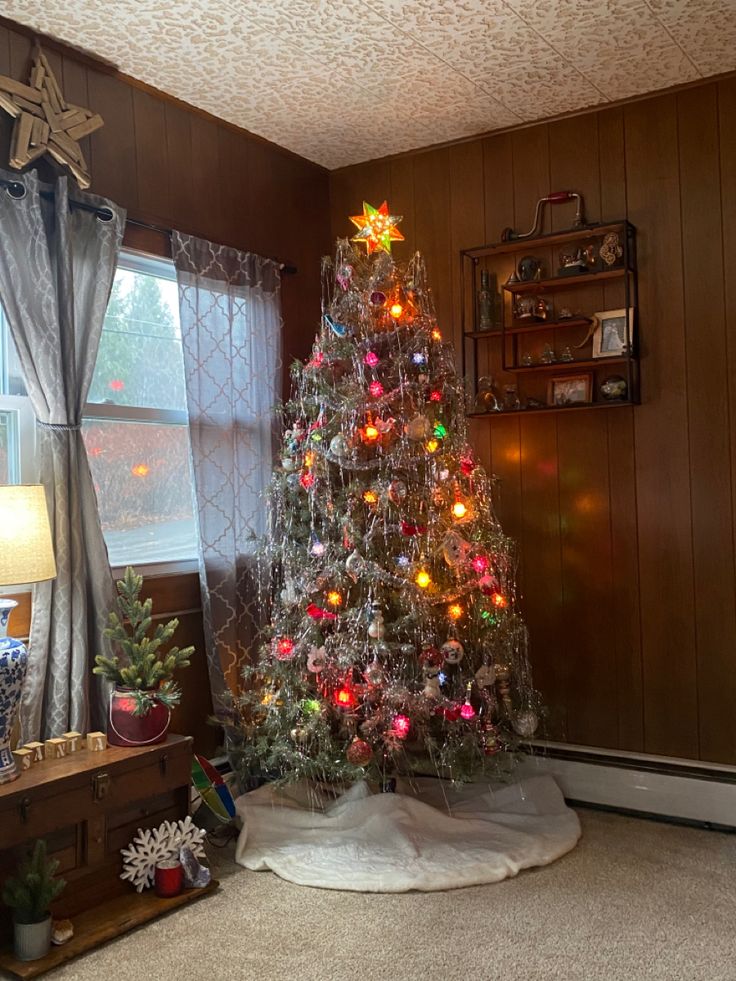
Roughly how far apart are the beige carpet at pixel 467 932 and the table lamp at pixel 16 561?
0.69 metres

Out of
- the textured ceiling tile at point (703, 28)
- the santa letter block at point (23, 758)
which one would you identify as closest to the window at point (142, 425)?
the santa letter block at point (23, 758)

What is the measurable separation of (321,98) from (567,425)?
1665 mm

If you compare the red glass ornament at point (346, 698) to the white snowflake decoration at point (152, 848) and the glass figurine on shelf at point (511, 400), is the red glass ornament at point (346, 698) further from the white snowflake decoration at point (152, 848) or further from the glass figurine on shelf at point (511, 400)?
the glass figurine on shelf at point (511, 400)

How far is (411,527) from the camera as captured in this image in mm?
3189

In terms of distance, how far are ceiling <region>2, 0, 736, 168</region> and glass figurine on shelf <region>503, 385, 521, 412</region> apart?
117 centimetres

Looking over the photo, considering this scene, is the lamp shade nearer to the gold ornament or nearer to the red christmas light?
the red christmas light

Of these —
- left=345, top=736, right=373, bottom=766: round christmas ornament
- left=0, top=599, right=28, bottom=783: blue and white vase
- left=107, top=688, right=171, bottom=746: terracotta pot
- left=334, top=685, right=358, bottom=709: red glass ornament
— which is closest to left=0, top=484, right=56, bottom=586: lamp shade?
left=0, top=599, right=28, bottom=783: blue and white vase

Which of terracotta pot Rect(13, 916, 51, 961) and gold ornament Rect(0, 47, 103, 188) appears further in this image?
gold ornament Rect(0, 47, 103, 188)

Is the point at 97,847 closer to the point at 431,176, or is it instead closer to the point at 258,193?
the point at 258,193

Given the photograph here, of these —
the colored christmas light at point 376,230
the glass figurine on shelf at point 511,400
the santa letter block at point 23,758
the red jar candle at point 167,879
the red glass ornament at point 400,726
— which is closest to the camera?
the santa letter block at point 23,758

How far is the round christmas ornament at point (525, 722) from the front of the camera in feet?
10.9

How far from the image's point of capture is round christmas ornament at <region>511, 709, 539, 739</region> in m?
3.32

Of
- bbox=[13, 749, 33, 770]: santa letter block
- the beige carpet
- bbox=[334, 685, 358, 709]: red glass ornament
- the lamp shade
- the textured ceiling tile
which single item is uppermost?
the textured ceiling tile

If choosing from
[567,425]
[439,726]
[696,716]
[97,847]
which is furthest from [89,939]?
[567,425]
